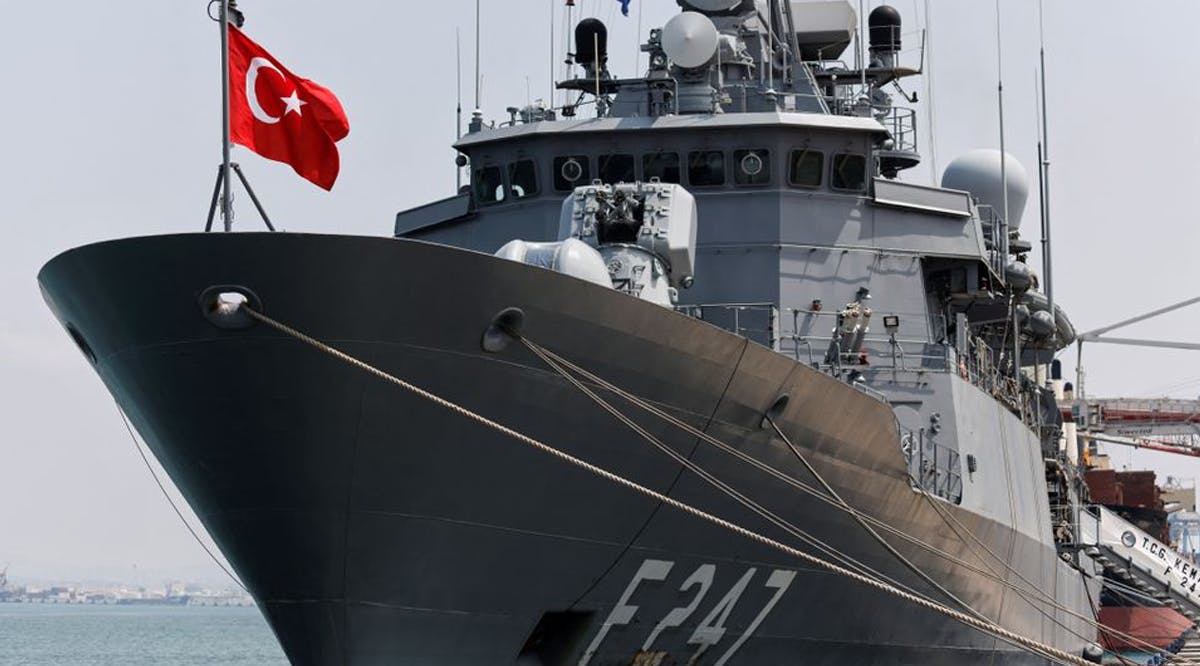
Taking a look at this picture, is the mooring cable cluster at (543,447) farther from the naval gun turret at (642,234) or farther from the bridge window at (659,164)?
the bridge window at (659,164)

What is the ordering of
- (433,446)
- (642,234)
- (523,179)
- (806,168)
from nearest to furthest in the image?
(433,446)
(642,234)
(806,168)
(523,179)

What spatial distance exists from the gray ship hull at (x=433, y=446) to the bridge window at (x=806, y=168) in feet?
17.4

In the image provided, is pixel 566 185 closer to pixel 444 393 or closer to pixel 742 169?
pixel 742 169

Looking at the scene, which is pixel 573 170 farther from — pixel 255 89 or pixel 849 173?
pixel 255 89

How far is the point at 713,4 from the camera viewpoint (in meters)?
22.7

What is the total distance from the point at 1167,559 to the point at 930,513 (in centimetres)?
1794

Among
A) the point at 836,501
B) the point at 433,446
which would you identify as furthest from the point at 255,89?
the point at 836,501

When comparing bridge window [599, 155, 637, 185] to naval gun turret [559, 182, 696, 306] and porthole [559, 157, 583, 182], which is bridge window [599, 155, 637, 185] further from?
naval gun turret [559, 182, 696, 306]

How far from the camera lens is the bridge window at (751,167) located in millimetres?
20281

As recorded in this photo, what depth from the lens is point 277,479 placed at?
525 inches

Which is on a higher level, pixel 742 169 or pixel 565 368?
pixel 742 169

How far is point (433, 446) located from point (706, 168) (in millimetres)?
8050

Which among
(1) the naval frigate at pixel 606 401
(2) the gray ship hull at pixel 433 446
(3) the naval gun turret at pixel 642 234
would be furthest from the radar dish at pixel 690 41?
(2) the gray ship hull at pixel 433 446

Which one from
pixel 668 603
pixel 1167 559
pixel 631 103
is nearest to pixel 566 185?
pixel 631 103
